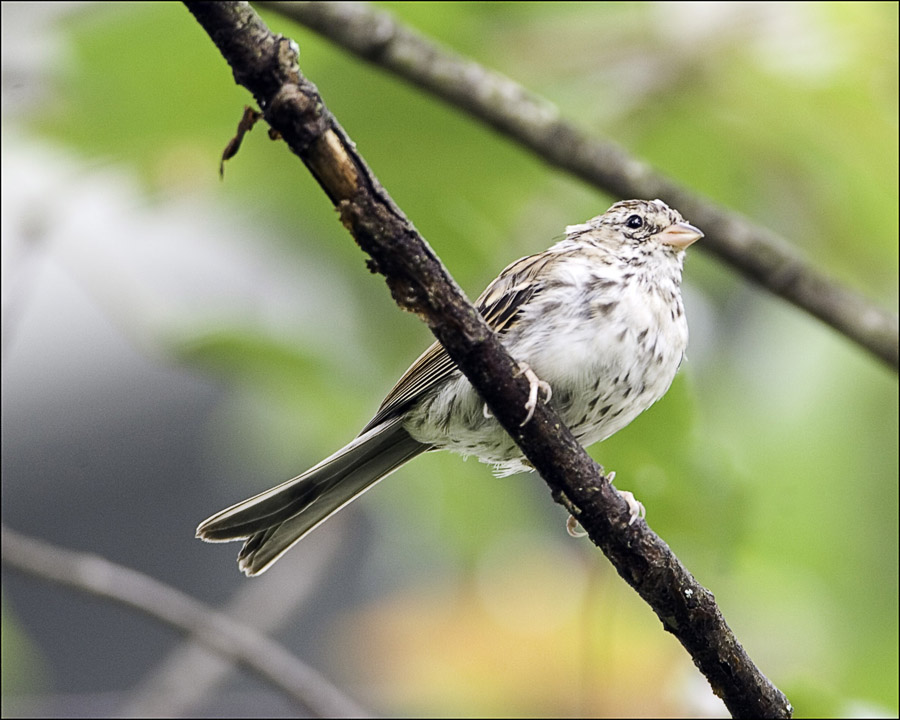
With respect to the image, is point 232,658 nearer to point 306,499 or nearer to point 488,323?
point 306,499

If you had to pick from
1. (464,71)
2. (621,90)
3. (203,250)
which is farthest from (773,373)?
(203,250)

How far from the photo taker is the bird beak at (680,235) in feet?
11.8

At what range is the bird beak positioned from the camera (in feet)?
11.8

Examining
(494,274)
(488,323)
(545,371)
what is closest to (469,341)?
(545,371)

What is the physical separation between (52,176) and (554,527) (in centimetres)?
256

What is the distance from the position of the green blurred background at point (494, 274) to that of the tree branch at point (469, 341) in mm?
1041

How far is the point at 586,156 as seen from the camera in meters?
3.80

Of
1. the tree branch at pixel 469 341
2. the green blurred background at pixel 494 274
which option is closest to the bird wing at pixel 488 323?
the green blurred background at pixel 494 274

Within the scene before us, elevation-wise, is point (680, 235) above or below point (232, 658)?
above

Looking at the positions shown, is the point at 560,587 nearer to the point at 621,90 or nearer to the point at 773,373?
the point at 773,373

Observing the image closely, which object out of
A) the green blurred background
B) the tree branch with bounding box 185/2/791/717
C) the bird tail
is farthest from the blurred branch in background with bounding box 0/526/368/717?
the tree branch with bounding box 185/2/791/717

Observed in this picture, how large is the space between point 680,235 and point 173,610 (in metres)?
1.84

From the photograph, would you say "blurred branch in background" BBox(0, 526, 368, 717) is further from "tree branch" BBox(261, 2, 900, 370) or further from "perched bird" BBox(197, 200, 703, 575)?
"tree branch" BBox(261, 2, 900, 370)

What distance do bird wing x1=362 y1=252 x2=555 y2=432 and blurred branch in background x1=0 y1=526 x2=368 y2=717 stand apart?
763 millimetres
